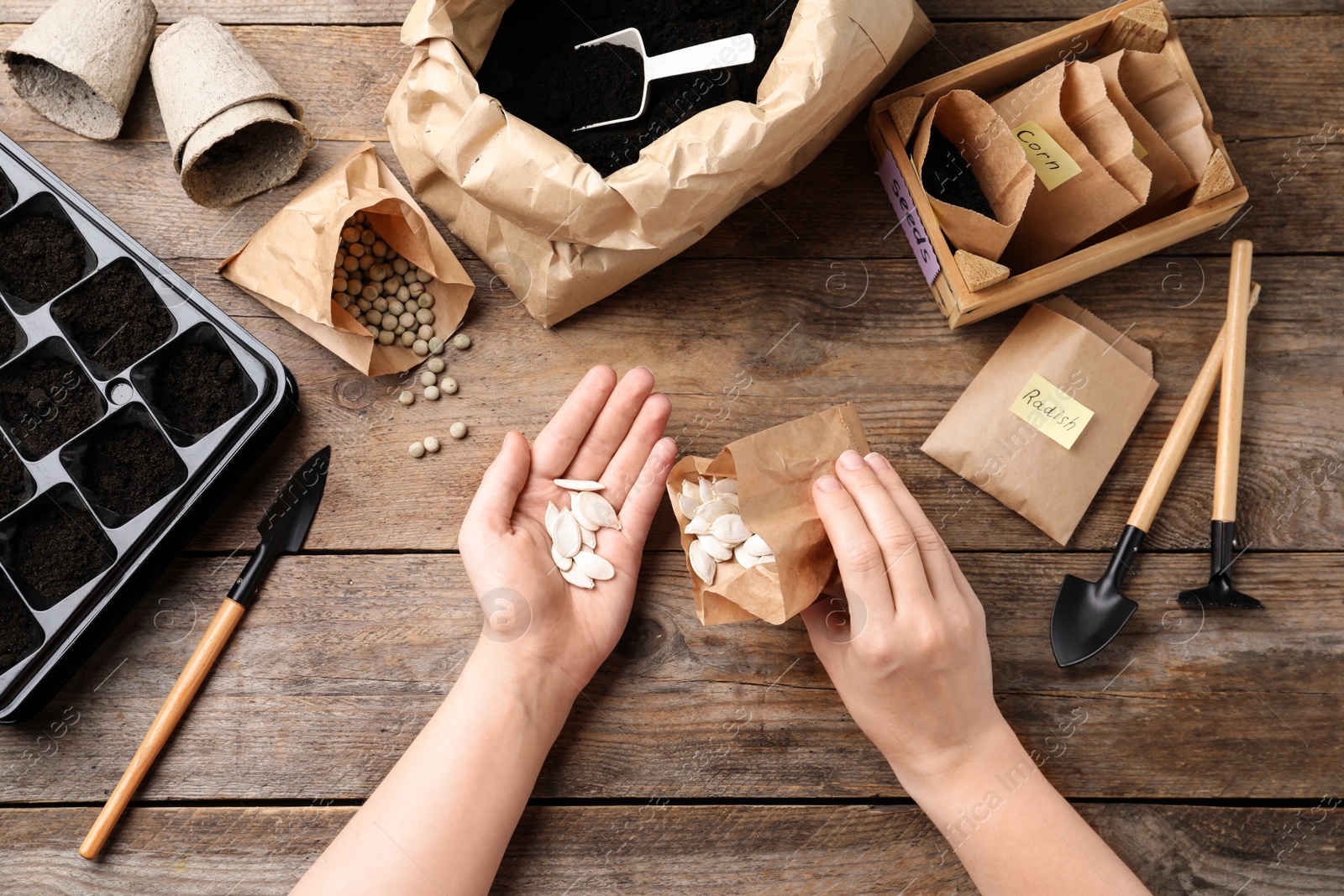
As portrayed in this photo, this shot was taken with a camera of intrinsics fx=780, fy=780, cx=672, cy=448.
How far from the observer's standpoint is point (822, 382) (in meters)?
1.06

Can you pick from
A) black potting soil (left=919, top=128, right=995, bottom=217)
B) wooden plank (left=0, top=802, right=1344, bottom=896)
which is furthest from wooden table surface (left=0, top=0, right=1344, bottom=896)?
black potting soil (left=919, top=128, right=995, bottom=217)

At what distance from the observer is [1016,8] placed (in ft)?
3.61

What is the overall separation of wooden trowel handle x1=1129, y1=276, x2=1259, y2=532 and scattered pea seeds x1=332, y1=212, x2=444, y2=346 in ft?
3.10

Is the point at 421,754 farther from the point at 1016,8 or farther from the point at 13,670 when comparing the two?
the point at 1016,8

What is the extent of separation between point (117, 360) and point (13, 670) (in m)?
0.38

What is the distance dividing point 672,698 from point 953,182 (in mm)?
743

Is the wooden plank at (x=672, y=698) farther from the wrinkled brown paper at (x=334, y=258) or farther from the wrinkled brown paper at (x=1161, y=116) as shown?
the wrinkled brown paper at (x=1161, y=116)

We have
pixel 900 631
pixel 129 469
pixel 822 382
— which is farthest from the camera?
pixel 822 382

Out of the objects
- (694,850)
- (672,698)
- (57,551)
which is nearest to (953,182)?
(672,698)

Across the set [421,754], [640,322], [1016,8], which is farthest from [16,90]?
[1016,8]

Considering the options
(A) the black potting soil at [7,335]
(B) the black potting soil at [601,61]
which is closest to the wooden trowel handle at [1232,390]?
(B) the black potting soil at [601,61]

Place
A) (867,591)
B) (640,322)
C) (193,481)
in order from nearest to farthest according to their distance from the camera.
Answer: (867,591)
(193,481)
(640,322)

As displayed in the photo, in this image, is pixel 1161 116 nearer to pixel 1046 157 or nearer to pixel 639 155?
pixel 1046 157

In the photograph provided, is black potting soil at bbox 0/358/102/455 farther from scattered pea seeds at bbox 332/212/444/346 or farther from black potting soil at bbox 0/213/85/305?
scattered pea seeds at bbox 332/212/444/346
